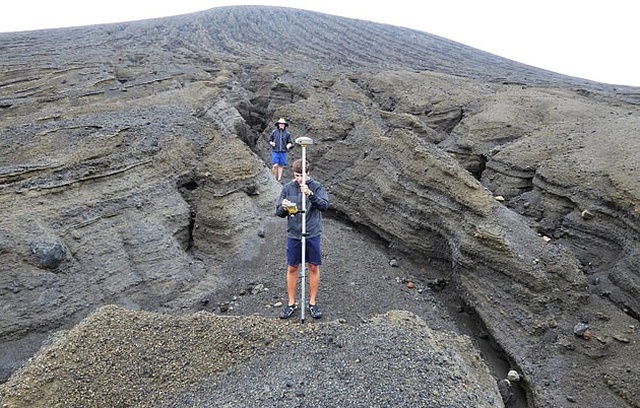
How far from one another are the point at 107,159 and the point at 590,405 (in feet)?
28.2

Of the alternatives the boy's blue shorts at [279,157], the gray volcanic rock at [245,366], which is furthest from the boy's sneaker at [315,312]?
the boy's blue shorts at [279,157]

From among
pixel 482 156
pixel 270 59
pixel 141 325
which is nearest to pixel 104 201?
pixel 141 325

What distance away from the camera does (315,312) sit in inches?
286

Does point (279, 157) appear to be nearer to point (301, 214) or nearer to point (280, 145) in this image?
point (280, 145)

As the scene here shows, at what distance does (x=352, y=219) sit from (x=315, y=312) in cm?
434

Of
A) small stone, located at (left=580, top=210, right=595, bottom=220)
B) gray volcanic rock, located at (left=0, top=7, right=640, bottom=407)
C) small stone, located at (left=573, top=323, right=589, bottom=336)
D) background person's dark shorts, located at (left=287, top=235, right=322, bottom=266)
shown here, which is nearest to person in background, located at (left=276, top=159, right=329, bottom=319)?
background person's dark shorts, located at (left=287, top=235, right=322, bottom=266)

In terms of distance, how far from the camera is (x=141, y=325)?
565cm

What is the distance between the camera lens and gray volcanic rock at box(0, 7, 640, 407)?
24.5ft

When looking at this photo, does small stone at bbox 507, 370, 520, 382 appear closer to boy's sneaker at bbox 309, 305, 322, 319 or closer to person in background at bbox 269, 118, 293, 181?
boy's sneaker at bbox 309, 305, 322, 319

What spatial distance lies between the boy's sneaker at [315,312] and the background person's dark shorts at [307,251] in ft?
2.31

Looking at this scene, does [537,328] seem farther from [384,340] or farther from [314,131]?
[314,131]

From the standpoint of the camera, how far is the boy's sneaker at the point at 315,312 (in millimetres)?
7242

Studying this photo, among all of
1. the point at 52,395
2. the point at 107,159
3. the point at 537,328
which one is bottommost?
the point at 537,328

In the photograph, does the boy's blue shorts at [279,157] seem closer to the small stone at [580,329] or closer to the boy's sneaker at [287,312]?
the boy's sneaker at [287,312]
